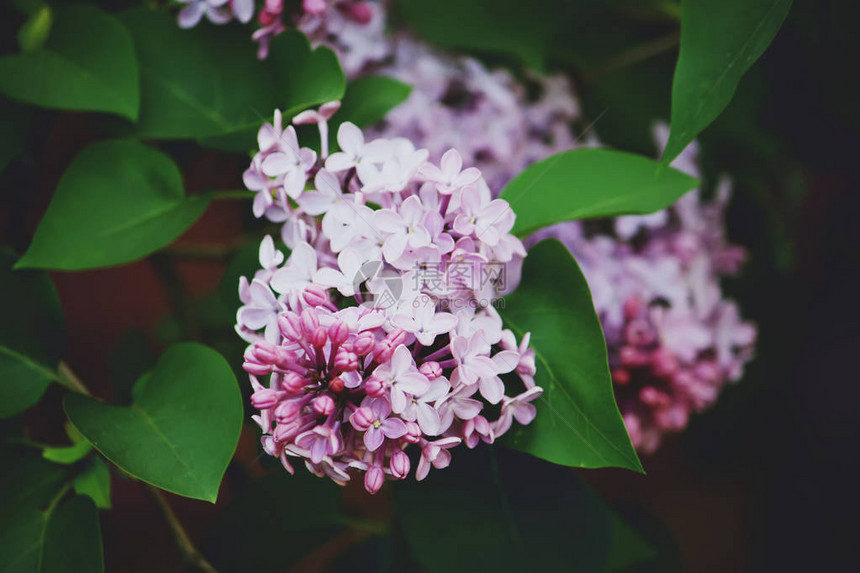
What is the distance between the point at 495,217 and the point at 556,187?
0.39ft

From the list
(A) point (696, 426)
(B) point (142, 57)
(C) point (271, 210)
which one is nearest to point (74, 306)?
(B) point (142, 57)

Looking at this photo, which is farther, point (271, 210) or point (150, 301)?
point (150, 301)

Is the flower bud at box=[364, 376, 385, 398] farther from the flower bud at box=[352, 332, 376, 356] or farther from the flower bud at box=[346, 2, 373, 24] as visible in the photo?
the flower bud at box=[346, 2, 373, 24]

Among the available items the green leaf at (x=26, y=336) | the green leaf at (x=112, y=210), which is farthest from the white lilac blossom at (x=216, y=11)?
the green leaf at (x=26, y=336)

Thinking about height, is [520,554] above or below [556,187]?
below

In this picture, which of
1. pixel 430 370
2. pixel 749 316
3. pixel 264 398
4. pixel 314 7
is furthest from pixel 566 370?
pixel 749 316

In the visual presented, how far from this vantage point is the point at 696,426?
1.28m

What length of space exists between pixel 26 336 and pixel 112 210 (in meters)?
0.14

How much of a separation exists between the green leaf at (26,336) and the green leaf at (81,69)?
16 cm

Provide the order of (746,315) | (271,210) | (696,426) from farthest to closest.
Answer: (696,426), (746,315), (271,210)

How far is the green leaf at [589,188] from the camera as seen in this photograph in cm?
58

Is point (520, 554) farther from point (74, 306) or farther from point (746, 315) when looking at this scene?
point (74, 306)

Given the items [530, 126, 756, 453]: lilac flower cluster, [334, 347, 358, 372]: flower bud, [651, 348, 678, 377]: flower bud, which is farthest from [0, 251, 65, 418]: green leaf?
[651, 348, 678, 377]: flower bud

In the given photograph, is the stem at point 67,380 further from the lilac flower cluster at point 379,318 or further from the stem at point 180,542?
the lilac flower cluster at point 379,318
